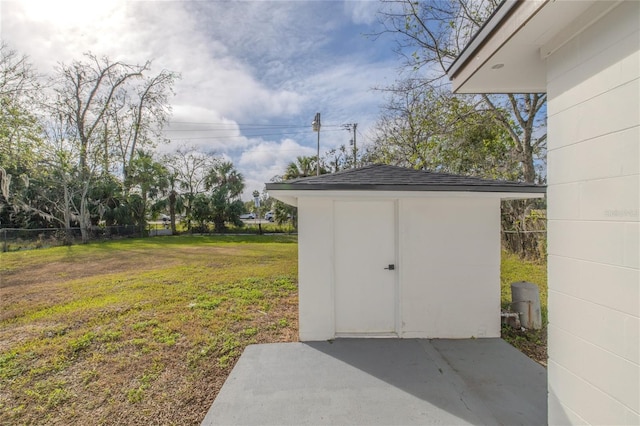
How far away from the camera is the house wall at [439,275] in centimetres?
406

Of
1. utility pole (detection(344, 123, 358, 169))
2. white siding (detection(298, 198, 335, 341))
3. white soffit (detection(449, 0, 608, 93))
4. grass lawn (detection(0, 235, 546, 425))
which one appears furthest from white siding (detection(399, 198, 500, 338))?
utility pole (detection(344, 123, 358, 169))

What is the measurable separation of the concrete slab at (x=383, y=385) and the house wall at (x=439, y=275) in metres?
0.23

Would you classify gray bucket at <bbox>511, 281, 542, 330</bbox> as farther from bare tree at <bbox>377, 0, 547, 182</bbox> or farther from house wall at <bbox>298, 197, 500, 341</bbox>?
bare tree at <bbox>377, 0, 547, 182</bbox>

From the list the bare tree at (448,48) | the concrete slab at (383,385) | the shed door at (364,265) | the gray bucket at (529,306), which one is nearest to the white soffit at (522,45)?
the shed door at (364,265)

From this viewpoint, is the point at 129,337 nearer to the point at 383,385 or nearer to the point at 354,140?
the point at 383,385

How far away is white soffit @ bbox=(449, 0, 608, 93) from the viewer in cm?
161

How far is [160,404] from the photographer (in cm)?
286

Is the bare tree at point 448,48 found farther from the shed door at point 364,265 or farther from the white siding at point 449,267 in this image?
the shed door at point 364,265

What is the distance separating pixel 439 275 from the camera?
4098 mm

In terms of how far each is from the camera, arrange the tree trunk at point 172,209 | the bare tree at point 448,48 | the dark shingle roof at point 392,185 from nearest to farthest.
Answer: the dark shingle roof at point 392,185, the bare tree at point 448,48, the tree trunk at point 172,209

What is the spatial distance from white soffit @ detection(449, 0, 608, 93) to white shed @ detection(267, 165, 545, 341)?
1.60 metres

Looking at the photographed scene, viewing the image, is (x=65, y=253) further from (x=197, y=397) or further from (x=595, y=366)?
(x=595, y=366)

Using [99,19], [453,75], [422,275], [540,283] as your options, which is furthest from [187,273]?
[540,283]

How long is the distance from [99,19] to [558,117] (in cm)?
717
